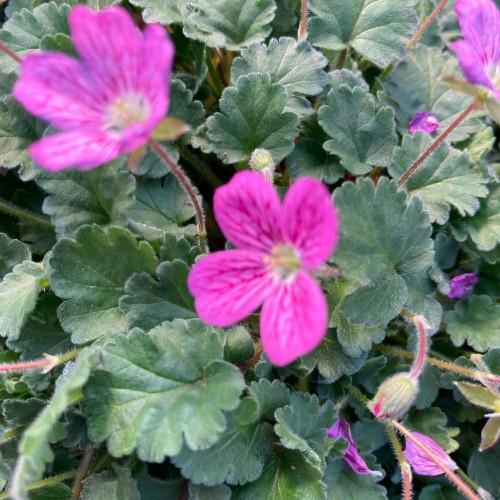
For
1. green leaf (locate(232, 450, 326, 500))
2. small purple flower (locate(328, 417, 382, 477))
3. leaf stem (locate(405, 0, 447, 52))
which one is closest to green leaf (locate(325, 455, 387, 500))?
small purple flower (locate(328, 417, 382, 477))

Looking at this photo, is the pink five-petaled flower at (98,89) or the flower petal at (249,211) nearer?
the pink five-petaled flower at (98,89)

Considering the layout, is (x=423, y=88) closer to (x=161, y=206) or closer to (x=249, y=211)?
(x=161, y=206)

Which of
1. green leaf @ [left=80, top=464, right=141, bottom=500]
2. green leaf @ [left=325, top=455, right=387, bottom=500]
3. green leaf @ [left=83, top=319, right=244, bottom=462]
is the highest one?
green leaf @ [left=83, top=319, right=244, bottom=462]

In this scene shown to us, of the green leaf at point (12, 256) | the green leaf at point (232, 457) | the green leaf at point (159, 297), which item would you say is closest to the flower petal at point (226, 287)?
the green leaf at point (159, 297)

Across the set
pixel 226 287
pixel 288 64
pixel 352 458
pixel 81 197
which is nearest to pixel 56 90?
pixel 81 197

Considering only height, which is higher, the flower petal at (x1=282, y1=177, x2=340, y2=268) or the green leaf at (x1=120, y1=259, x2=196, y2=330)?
the flower petal at (x1=282, y1=177, x2=340, y2=268)

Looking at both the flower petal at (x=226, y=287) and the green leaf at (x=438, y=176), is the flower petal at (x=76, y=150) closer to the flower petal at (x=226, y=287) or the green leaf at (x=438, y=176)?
the flower petal at (x=226, y=287)

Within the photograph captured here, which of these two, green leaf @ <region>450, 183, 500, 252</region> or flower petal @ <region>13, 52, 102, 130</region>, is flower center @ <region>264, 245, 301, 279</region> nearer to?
flower petal @ <region>13, 52, 102, 130</region>
